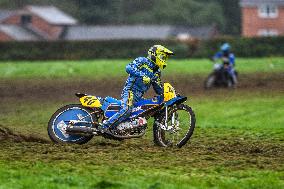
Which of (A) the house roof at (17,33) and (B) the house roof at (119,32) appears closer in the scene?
(A) the house roof at (17,33)

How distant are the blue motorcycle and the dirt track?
13389mm

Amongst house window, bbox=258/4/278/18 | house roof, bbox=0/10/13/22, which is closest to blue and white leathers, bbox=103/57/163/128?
house window, bbox=258/4/278/18

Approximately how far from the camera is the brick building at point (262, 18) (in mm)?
99312

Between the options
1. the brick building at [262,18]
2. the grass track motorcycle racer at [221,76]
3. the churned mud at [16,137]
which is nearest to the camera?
the churned mud at [16,137]

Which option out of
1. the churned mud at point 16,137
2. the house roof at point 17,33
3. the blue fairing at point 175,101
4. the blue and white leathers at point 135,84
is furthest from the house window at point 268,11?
the blue fairing at point 175,101

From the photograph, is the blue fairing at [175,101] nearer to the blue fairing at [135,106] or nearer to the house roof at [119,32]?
the blue fairing at [135,106]

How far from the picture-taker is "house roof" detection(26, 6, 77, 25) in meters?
114

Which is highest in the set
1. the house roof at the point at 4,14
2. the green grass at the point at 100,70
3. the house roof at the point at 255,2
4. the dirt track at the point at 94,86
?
the house roof at the point at 4,14

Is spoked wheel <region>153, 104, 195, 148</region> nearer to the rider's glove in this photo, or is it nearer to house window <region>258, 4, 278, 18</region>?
the rider's glove

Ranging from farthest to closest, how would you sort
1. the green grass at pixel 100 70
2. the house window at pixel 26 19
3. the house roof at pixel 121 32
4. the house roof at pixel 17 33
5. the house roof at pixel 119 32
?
the house window at pixel 26 19 < the house roof at pixel 119 32 < the house roof at pixel 121 32 < the house roof at pixel 17 33 < the green grass at pixel 100 70

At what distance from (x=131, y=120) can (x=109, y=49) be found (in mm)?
58257

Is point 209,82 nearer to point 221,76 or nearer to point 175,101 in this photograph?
point 221,76

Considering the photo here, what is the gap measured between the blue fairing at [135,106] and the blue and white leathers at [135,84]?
3.7 inches

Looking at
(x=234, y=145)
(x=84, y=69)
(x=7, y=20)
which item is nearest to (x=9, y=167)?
(x=234, y=145)
